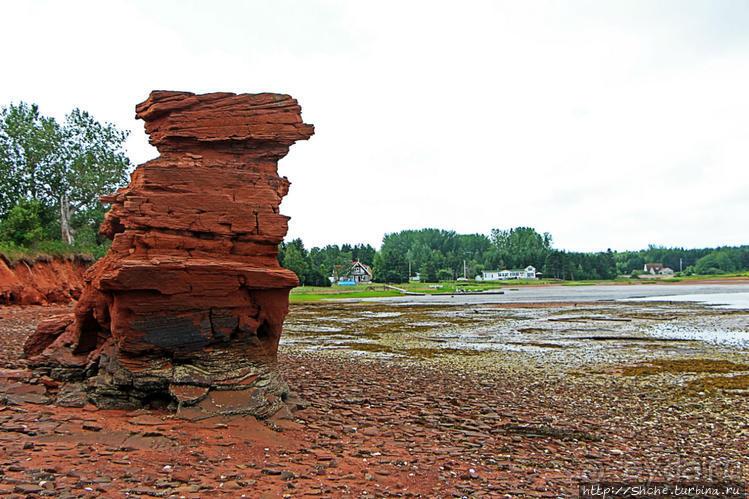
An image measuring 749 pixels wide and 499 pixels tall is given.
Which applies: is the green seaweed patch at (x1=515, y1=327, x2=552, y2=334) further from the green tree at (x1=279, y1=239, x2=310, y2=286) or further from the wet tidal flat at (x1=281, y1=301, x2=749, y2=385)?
the green tree at (x1=279, y1=239, x2=310, y2=286)

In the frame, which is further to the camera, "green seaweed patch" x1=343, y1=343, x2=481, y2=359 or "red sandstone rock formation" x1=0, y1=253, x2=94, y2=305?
"red sandstone rock formation" x1=0, y1=253, x2=94, y2=305

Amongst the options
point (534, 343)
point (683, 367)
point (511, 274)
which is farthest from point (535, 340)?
point (511, 274)

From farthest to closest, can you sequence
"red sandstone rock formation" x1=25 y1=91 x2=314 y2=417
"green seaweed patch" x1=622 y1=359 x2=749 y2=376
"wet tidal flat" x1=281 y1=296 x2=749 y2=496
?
"green seaweed patch" x1=622 y1=359 x2=749 y2=376, "red sandstone rock formation" x1=25 y1=91 x2=314 y2=417, "wet tidal flat" x1=281 y1=296 x2=749 y2=496

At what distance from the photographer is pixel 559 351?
85.0 feet

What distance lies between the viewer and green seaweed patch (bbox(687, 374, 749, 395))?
16.7 meters

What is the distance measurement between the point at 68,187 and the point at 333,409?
55.0m

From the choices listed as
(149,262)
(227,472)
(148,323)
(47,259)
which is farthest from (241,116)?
(47,259)

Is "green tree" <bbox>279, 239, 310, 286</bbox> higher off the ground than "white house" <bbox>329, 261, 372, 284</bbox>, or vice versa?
"green tree" <bbox>279, 239, 310, 286</bbox>

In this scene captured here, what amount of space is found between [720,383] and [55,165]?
6151 centimetres

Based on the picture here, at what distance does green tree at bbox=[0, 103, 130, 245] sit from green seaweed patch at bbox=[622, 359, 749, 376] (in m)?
52.6

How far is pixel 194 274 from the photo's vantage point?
11.6 meters

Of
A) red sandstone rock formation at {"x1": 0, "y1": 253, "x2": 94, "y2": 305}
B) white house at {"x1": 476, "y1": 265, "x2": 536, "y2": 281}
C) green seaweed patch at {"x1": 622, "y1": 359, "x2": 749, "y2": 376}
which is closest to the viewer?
green seaweed patch at {"x1": 622, "y1": 359, "x2": 749, "y2": 376}

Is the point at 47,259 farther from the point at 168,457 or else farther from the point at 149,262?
the point at 168,457

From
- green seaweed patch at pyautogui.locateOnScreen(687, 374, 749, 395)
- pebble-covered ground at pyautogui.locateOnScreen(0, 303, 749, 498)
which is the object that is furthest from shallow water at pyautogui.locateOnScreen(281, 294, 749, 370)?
green seaweed patch at pyautogui.locateOnScreen(687, 374, 749, 395)
